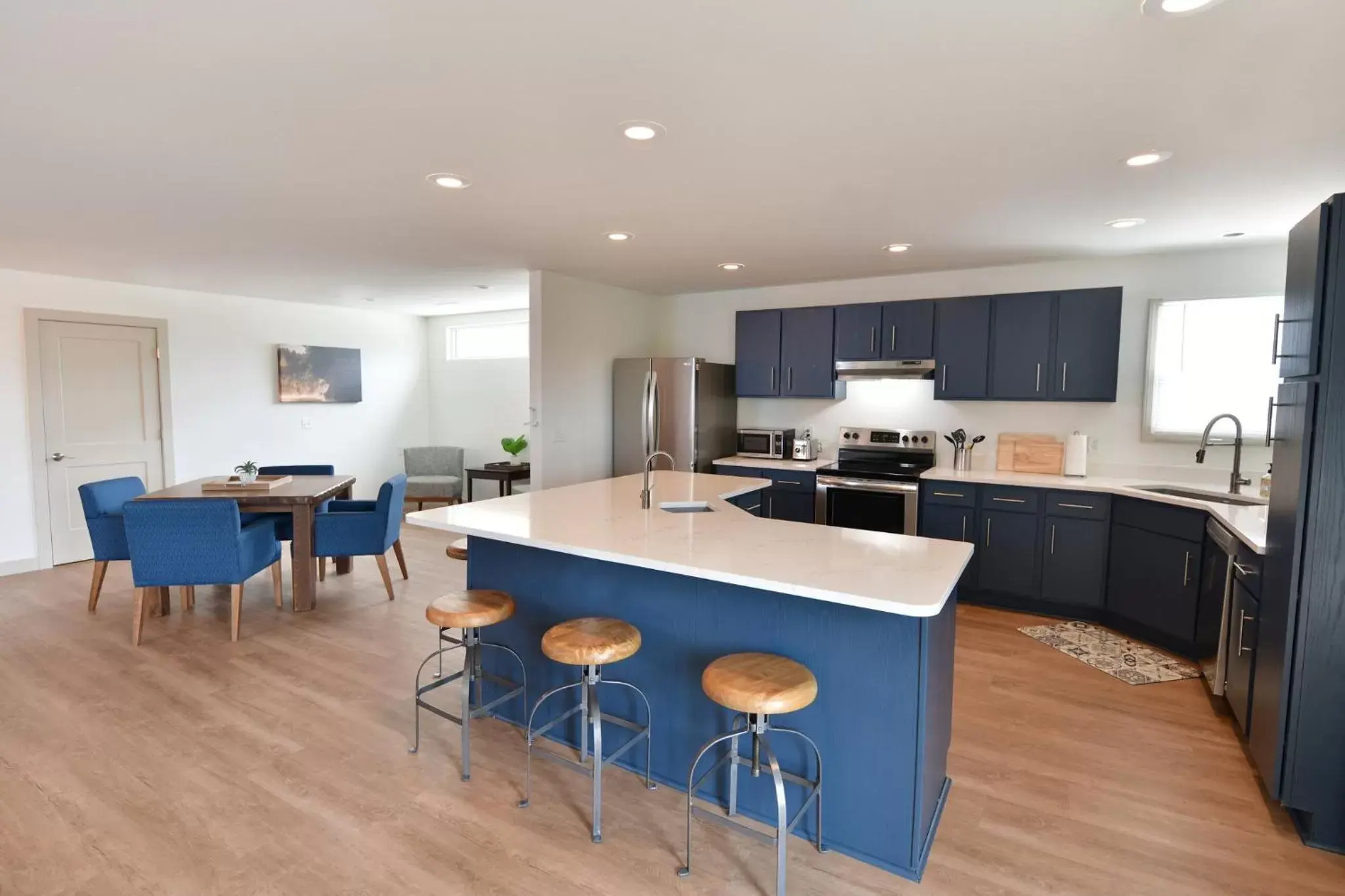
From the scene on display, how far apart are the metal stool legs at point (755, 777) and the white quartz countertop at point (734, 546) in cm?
45

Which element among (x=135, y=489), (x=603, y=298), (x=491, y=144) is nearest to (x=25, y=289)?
(x=135, y=489)

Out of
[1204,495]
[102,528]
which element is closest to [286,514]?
[102,528]

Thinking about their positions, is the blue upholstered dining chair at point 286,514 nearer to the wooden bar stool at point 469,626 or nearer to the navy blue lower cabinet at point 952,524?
the wooden bar stool at point 469,626

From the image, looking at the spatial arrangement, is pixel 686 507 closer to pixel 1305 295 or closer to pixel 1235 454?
pixel 1305 295

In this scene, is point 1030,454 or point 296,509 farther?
point 1030,454

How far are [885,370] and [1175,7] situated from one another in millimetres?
3592

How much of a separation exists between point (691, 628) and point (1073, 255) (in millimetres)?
3883

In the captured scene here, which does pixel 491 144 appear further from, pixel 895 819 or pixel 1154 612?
pixel 1154 612

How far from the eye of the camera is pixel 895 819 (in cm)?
201

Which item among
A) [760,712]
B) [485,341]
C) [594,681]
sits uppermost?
[485,341]

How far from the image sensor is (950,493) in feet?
15.0

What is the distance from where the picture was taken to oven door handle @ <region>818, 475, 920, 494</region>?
4695 millimetres

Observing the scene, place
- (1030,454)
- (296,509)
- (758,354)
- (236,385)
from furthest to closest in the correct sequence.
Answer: (236,385) < (758,354) < (1030,454) < (296,509)

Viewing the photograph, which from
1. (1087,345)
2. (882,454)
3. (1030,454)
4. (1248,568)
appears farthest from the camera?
(882,454)
